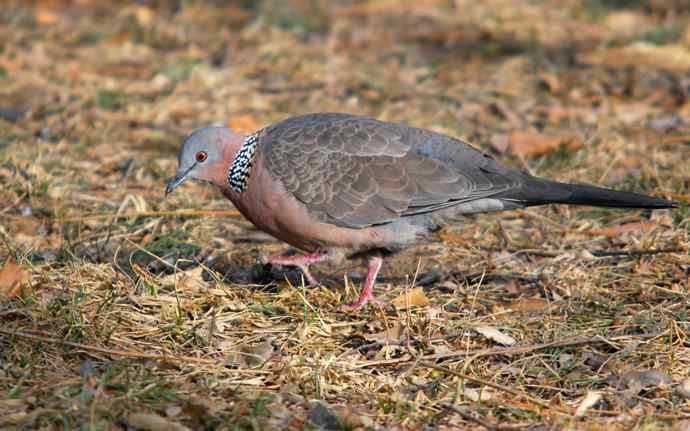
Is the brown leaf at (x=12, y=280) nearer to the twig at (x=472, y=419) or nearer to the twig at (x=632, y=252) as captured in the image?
the twig at (x=472, y=419)

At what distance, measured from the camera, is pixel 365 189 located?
4387 mm

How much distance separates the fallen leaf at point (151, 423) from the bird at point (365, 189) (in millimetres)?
1400

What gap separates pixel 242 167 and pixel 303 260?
1.86 feet

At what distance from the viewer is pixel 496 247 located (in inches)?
197

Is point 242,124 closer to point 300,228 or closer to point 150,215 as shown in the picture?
point 150,215

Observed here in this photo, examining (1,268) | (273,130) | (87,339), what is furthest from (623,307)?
(1,268)

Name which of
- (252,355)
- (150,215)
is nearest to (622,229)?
(252,355)

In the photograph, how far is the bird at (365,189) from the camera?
4352 millimetres

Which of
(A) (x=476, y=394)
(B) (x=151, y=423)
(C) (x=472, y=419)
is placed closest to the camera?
(B) (x=151, y=423)

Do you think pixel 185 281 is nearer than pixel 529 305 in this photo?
Yes

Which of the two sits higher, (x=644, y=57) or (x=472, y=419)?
(x=644, y=57)

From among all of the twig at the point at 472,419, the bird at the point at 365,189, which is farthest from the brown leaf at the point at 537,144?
the twig at the point at 472,419

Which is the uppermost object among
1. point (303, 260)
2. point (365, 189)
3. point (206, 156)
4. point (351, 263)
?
point (206, 156)

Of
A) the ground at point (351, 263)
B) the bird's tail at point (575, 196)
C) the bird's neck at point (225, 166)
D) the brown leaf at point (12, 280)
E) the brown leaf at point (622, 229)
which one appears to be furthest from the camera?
the brown leaf at point (622, 229)
